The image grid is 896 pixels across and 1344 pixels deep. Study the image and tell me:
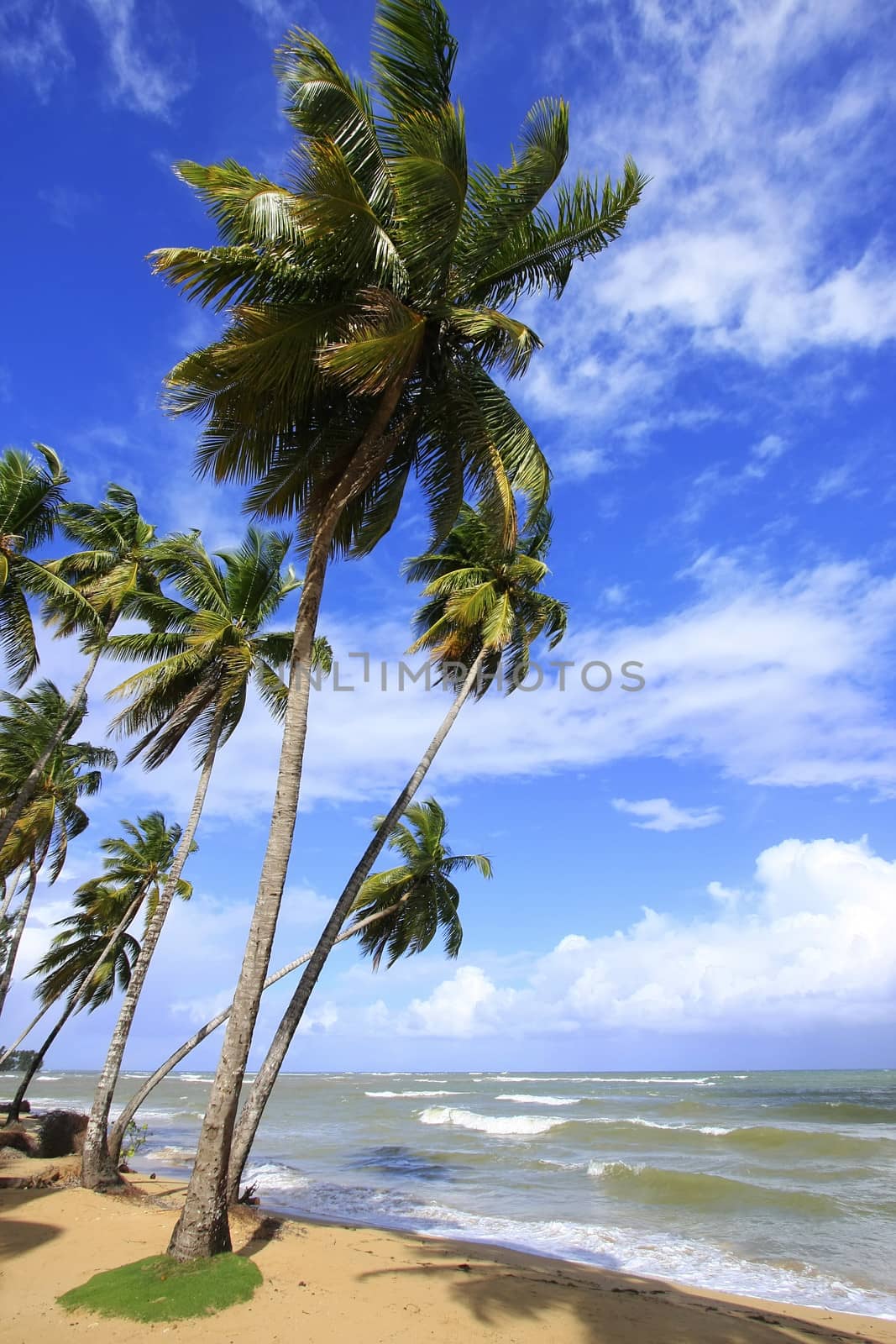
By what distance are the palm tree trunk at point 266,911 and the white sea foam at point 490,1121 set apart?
24.0 meters

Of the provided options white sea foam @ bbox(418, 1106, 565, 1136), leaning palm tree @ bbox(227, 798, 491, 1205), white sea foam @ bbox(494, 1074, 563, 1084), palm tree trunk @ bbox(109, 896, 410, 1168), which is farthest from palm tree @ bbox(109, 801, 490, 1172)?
white sea foam @ bbox(494, 1074, 563, 1084)

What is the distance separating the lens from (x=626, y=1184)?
58.6 feet

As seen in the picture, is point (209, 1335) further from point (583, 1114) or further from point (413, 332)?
point (583, 1114)

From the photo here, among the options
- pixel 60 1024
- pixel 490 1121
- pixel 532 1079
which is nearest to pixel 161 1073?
pixel 60 1024

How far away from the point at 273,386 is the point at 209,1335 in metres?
8.42

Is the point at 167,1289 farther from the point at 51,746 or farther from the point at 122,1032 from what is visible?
the point at 51,746

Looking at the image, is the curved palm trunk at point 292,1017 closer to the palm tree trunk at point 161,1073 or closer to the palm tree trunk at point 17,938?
the palm tree trunk at point 161,1073

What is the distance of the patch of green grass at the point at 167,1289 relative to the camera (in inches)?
248

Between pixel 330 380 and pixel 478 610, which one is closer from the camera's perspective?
pixel 330 380

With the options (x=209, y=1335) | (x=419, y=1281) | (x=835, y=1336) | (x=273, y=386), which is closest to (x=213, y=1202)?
(x=209, y=1335)

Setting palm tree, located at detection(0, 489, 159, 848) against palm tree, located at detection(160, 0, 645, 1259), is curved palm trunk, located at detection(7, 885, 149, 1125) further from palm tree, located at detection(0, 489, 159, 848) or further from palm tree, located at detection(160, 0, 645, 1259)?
palm tree, located at detection(160, 0, 645, 1259)

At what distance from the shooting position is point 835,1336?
298 inches

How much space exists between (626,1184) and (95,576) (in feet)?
56.9

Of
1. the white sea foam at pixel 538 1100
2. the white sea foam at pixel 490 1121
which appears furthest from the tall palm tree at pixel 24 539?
the white sea foam at pixel 538 1100
